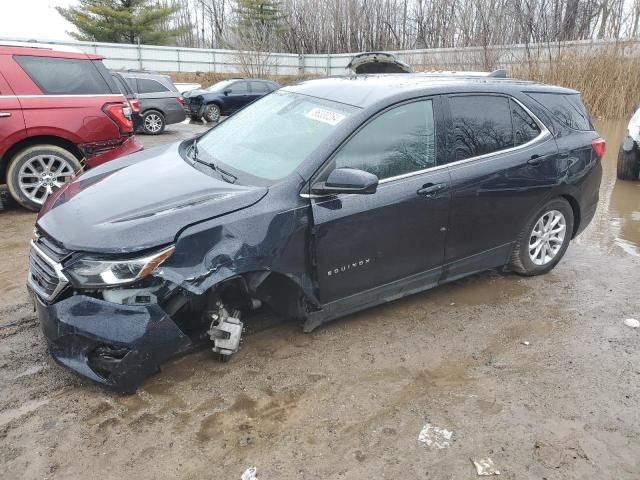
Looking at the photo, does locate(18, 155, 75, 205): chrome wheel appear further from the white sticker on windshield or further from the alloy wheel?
the alloy wheel

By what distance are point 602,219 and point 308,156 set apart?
492 cm

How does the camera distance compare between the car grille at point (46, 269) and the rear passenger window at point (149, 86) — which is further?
the rear passenger window at point (149, 86)

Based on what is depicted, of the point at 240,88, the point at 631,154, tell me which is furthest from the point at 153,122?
the point at 631,154

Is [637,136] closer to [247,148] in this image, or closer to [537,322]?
[537,322]

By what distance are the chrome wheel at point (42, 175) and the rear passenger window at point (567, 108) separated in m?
5.11

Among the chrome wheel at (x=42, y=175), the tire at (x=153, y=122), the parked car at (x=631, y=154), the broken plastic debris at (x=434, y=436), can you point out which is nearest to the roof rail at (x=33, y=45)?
the chrome wheel at (x=42, y=175)

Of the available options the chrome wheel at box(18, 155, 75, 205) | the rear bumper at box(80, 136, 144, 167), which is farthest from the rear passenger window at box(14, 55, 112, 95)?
the chrome wheel at box(18, 155, 75, 205)

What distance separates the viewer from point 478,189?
12.0 ft

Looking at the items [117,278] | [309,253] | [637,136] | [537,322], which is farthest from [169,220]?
[637,136]

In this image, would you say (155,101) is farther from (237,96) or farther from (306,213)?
(306,213)

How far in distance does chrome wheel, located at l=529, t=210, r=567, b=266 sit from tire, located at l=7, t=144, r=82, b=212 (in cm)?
501

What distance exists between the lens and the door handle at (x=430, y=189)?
340 cm

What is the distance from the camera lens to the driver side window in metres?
3.23

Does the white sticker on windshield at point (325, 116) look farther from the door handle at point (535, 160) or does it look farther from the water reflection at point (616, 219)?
the water reflection at point (616, 219)
